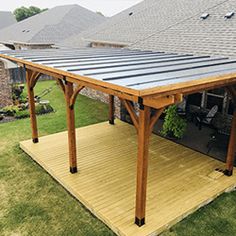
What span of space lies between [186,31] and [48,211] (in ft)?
28.6

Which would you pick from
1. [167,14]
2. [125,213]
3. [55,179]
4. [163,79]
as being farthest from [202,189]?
[167,14]

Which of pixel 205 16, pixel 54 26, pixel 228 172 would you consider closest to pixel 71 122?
pixel 228 172

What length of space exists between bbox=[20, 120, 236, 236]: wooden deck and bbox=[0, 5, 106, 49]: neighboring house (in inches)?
716

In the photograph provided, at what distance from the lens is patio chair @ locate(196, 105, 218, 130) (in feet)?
31.6

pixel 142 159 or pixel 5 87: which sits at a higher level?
pixel 142 159

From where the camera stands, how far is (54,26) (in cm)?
2723

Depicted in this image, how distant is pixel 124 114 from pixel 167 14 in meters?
6.05

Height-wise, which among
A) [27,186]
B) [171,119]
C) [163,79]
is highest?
[163,79]

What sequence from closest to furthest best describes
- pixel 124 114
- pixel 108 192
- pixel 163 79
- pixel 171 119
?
1. pixel 163 79
2. pixel 108 192
3. pixel 171 119
4. pixel 124 114

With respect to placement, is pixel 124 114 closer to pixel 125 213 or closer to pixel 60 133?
pixel 60 133

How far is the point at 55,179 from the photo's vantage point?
7277 millimetres

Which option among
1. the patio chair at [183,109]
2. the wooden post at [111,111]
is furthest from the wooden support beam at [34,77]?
the patio chair at [183,109]

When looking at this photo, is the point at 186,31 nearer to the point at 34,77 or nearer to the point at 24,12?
the point at 34,77

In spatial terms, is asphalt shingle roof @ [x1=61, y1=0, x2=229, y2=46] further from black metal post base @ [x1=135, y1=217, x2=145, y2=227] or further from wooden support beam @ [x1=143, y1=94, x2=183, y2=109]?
black metal post base @ [x1=135, y1=217, x2=145, y2=227]
